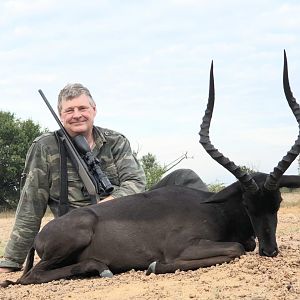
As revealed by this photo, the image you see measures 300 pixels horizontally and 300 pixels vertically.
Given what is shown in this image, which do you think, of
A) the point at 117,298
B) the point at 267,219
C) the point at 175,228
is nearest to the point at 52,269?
the point at 175,228

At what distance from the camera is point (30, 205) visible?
7.34m

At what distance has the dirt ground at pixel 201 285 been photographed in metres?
4.38

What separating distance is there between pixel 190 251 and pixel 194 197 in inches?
27.8

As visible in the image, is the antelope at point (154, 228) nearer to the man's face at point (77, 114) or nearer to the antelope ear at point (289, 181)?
the antelope ear at point (289, 181)

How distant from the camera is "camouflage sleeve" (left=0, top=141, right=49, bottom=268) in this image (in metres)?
7.28

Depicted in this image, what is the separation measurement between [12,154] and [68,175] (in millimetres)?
27646

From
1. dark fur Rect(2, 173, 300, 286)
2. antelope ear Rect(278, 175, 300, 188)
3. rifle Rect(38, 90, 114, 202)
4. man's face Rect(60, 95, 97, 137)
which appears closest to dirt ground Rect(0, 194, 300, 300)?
dark fur Rect(2, 173, 300, 286)

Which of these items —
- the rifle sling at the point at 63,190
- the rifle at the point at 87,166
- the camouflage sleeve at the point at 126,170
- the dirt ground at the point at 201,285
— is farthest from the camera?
the camouflage sleeve at the point at 126,170

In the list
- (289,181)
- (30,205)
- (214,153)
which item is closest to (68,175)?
(30,205)

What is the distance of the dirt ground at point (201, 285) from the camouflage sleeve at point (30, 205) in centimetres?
150

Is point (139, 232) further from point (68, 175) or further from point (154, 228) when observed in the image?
point (68, 175)

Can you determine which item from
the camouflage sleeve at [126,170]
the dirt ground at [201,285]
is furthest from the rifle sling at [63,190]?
the dirt ground at [201,285]

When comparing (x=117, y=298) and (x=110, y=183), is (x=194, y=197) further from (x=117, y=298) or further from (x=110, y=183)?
(x=117, y=298)

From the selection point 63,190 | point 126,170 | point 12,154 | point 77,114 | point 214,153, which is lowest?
point 12,154
